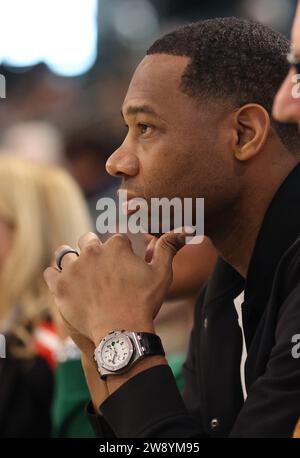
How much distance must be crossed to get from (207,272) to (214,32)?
116cm

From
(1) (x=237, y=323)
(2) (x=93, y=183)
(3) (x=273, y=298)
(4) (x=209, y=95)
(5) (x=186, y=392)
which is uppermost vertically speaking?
(4) (x=209, y=95)

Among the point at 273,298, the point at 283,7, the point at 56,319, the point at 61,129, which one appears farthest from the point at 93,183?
the point at 273,298

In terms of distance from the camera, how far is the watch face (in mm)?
1640

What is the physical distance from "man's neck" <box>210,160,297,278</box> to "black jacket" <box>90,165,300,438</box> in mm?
56

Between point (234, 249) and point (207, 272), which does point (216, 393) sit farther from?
point (207, 272)

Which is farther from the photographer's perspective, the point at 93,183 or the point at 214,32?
the point at 93,183

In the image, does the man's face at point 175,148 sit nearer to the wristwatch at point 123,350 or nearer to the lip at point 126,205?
the lip at point 126,205

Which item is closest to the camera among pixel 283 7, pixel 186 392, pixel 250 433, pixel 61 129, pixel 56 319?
pixel 250 433

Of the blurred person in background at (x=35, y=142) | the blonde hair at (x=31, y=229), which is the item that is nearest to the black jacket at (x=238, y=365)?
the blonde hair at (x=31, y=229)

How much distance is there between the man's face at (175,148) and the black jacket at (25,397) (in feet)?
5.51

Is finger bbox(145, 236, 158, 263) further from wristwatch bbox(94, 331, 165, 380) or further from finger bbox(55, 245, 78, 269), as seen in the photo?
wristwatch bbox(94, 331, 165, 380)

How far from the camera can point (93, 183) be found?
19.9ft

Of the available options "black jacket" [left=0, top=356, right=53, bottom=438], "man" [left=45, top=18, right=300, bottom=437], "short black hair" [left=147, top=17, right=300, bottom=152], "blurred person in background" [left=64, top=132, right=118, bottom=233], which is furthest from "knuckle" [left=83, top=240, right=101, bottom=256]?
"blurred person in background" [left=64, top=132, right=118, bottom=233]

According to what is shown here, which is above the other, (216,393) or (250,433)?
(250,433)
